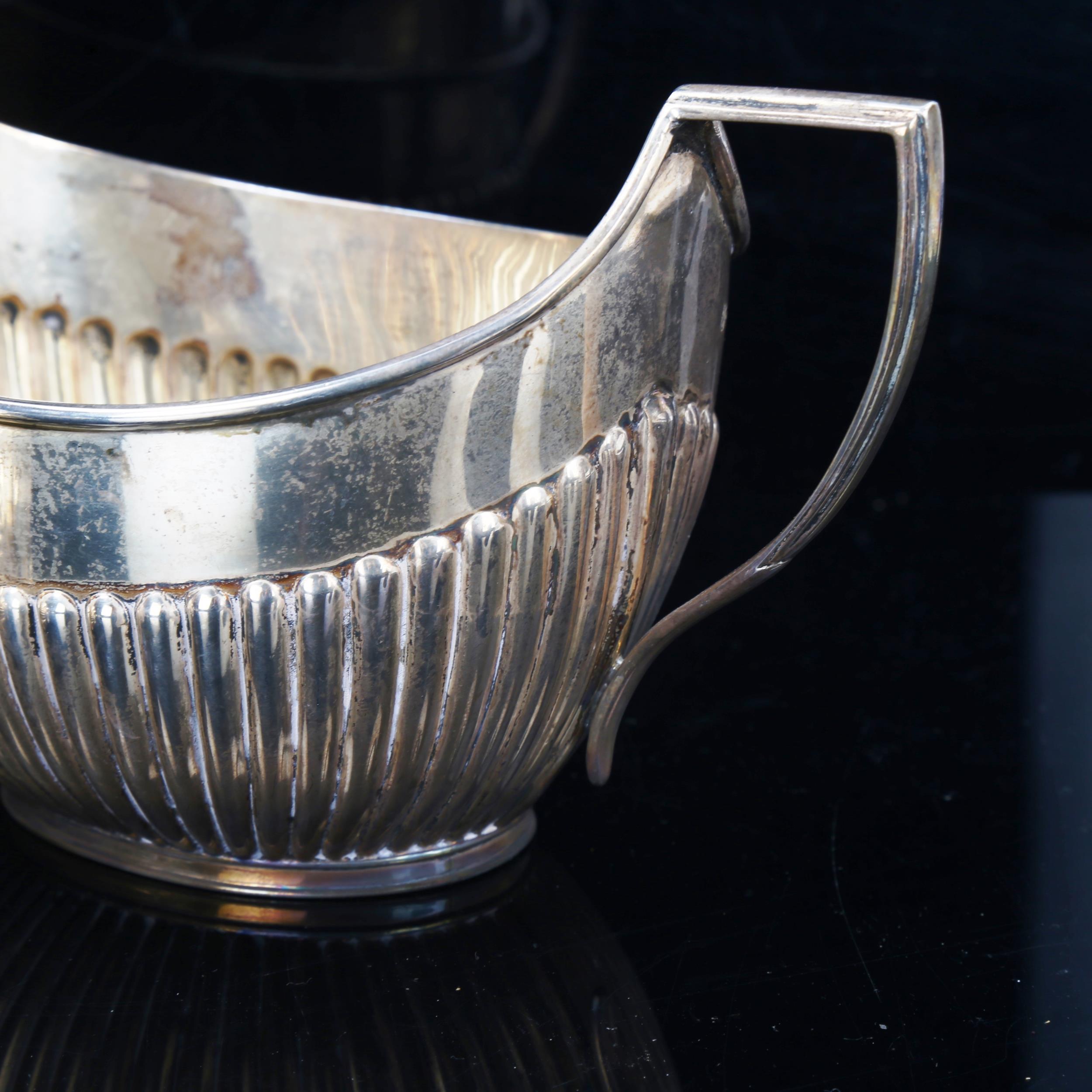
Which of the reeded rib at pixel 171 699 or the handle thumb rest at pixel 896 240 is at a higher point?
the handle thumb rest at pixel 896 240

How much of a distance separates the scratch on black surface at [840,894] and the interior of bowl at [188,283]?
384 mm

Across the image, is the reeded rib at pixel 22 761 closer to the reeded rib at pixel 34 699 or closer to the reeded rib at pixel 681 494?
the reeded rib at pixel 34 699

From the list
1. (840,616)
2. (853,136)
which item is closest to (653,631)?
(840,616)

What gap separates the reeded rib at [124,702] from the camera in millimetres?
678

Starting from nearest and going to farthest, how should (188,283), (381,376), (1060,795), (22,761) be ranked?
(381,376), (22,761), (1060,795), (188,283)

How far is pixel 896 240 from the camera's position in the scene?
664 millimetres

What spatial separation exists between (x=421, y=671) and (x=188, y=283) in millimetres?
452

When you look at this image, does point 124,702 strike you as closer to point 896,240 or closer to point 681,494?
point 681,494

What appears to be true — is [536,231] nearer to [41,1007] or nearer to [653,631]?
[653,631]

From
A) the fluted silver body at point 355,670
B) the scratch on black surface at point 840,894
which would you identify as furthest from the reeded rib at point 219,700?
the scratch on black surface at point 840,894

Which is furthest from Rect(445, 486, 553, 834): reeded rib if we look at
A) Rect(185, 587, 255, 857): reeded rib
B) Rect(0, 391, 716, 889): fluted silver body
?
Rect(185, 587, 255, 857): reeded rib

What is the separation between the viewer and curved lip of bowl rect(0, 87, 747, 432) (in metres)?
0.64

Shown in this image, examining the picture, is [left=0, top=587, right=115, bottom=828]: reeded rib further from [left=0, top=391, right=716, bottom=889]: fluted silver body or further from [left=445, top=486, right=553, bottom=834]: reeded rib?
[left=445, top=486, right=553, bottom=834]: reeded rib

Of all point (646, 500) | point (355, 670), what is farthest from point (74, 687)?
point (646, 500)
